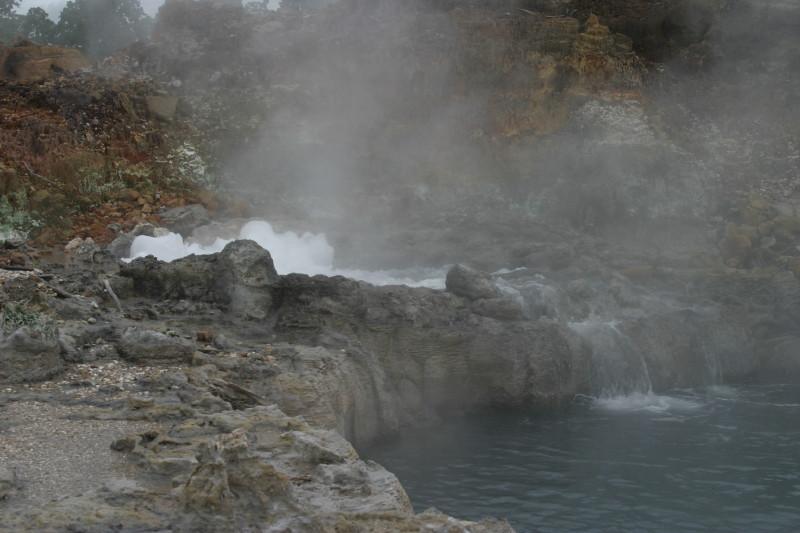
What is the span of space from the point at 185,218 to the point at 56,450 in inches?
492

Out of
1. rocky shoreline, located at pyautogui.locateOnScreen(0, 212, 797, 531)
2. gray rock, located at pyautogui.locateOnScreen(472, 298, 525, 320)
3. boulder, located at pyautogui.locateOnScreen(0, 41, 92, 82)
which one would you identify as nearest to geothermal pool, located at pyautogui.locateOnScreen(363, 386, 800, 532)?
rocky shoreline, located at pyautogui.locateOnScreen(0, 212, 797, 531)

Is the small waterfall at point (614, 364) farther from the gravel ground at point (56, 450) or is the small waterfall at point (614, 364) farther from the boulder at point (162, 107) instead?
the boulder at point (162, 107)

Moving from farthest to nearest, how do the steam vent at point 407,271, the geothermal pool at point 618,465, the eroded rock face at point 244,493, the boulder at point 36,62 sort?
the boulder at point 36,62
the geothermal pool at point 618,465
the steam vent at point 407,271
the eroded rock face at point 244,493

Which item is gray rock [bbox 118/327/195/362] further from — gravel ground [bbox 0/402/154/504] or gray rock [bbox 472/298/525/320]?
gray rock [bbox 472/298/525/320]

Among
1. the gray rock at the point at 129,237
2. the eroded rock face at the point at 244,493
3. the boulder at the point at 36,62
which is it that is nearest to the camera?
the eroded rock face at the point at 244,493

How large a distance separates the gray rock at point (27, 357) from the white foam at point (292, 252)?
754 cm

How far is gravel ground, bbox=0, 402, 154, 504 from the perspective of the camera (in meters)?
5.48

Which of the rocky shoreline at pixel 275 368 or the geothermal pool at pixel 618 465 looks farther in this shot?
the geothermal pool at pixel 618 465

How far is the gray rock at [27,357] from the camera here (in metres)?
7.70

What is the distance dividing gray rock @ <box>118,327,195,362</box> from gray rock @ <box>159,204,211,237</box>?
29.3 ft

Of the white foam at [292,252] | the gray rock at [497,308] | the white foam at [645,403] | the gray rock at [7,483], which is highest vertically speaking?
the white foam at [292,252]

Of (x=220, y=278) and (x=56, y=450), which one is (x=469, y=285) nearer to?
(x=220, y=278)

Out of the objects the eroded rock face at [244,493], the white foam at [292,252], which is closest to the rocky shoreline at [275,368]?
the eroded rock face at [244,493]

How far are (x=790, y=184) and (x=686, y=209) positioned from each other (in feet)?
10.6
